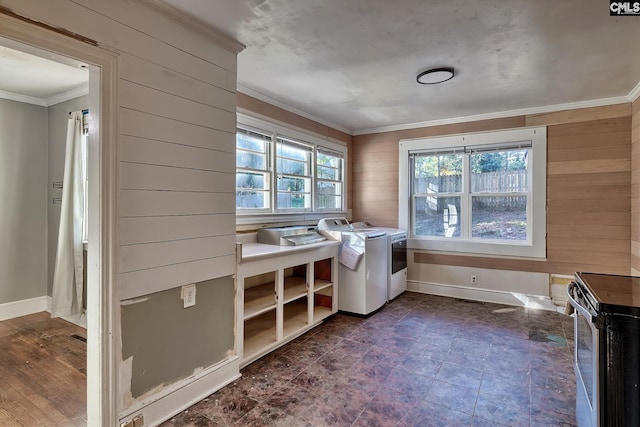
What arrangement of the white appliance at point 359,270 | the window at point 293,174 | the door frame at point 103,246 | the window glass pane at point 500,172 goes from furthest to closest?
the window glass pane at point 500,172, the window at point 293,174, the white appliance at point 359,270, the door frame at point 103,246

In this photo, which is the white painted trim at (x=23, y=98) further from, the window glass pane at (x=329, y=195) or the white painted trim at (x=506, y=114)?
the white painted trim at (x=506, y=114)

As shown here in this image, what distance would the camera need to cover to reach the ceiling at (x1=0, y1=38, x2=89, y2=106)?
8.82 ft

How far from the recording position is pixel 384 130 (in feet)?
16.1

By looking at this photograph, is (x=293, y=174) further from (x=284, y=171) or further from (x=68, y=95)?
(x=68, y=95)

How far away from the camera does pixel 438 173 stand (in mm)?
4625

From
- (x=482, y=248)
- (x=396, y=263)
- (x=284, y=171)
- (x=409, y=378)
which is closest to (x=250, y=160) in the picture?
(x=284, y=171)

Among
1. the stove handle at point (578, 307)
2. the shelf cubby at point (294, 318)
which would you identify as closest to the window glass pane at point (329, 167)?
the shelf cubby at point (294, 318)

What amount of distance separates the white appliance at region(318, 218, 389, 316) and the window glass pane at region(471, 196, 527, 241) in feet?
4.74

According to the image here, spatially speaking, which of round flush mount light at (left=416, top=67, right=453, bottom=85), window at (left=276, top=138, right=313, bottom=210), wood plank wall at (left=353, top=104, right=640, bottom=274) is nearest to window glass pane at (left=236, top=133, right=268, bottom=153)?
window at (left=276, top=138, right=313, bottom=210)

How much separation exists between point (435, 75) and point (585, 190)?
2.36 meters

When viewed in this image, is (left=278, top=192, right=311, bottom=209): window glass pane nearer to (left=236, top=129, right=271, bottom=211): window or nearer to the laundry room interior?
the laundry room interior

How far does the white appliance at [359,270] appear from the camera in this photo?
11.9 ft

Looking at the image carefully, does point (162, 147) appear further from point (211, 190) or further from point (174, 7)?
point (174, 7)

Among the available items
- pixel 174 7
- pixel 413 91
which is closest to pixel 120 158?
pixel 174 7
